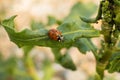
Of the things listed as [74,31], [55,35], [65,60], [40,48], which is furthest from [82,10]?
[40,48]

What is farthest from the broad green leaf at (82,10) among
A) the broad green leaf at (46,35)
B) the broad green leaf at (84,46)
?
the broad green leaf at (46,35)

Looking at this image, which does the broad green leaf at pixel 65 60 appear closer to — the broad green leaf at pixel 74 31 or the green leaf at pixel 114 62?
the green leaf at pixel 114 62

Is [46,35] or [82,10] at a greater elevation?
[46,35]

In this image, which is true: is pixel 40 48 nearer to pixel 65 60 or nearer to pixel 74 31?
pixel 65 60

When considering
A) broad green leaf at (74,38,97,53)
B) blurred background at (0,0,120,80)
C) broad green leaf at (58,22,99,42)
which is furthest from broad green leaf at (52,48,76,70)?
blurred background at (0,0,120,80)

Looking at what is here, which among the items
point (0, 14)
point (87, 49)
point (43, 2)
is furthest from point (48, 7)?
point (87, 49)

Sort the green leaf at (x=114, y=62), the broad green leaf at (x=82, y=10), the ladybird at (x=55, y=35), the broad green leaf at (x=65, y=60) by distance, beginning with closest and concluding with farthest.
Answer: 1. the ladybird at (x=55, y=35)
2. the green leaf at (x=114, y=62)
3. the broad green leaf at (x=65, y=60)
4. the broad green leaf at (x=82, y=10)

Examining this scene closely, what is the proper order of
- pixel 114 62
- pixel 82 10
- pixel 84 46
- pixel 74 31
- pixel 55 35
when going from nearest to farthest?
pixel 55 35 < pixel 74 31 < pixel 114 62 < pixel 84 46 < pixel 82 10

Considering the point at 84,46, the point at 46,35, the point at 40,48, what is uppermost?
the point at 46,35

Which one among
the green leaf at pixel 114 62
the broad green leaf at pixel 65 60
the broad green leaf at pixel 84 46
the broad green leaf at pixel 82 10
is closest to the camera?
the green leaf at pixel 114 62

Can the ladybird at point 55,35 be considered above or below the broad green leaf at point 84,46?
above

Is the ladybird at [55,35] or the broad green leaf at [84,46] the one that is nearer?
the ladybird at [55,35]

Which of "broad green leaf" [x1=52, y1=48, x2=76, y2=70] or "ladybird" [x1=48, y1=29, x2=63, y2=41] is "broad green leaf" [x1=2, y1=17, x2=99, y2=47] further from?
"broad green leaf" [x1=52, y1=48, x2=76, y2=70]
